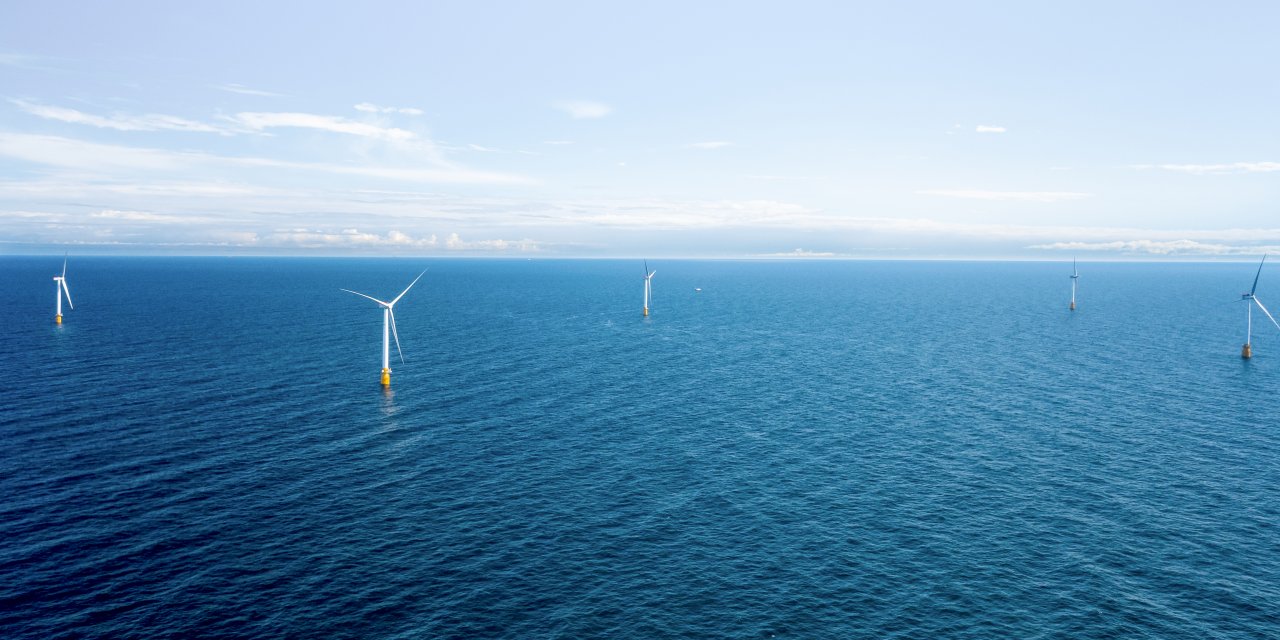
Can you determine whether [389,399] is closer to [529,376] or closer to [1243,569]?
[529,376]

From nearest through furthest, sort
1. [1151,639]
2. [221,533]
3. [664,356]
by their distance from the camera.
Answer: [1151,639] → [221,533] → [664,356]

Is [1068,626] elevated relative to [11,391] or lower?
lower

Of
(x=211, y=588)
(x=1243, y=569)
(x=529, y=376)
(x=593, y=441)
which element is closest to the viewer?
(x=211, y=588)

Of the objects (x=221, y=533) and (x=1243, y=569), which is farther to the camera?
(x=221, y=533)

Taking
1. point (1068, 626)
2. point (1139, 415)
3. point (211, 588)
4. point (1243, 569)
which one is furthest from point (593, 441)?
point (1139, 415)

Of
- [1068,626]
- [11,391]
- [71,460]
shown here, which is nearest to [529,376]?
[71,460]

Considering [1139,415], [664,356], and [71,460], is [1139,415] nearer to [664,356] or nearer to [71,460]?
[664,356]
